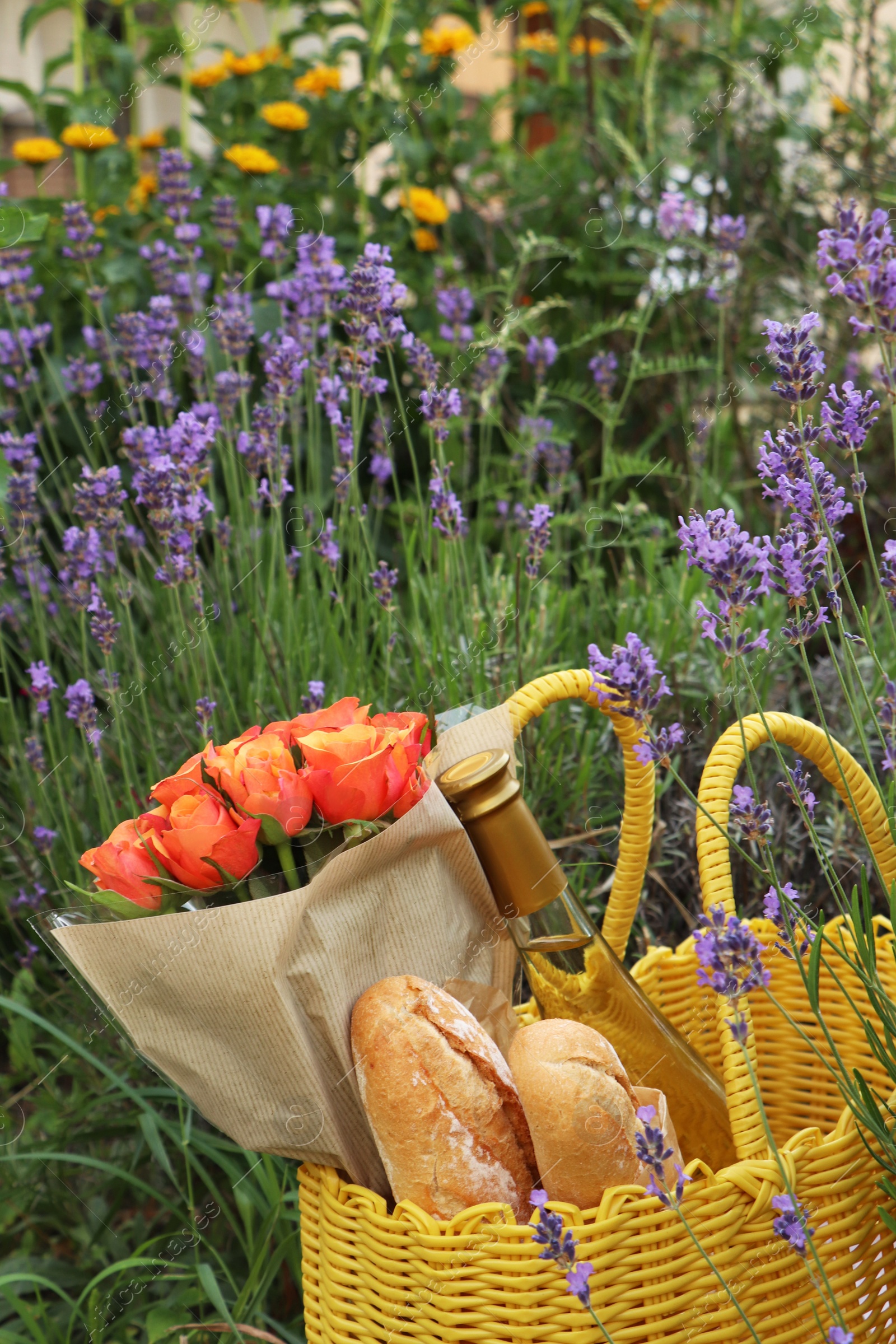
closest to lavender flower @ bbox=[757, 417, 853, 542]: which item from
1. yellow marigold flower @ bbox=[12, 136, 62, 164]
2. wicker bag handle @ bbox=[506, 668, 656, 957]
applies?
wicker bag handle @ bbox=[506, 668, 656, 957]

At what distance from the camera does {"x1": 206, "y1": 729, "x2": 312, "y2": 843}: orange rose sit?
83 cm

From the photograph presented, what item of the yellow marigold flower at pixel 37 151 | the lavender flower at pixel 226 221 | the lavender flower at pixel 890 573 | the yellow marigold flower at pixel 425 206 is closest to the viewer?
the lavender flower at pixel 890 573

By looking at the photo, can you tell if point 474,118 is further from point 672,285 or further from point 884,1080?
point 884,1080

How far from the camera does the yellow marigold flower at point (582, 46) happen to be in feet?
10.7

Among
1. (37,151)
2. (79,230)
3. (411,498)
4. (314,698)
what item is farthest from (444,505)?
(37,151)

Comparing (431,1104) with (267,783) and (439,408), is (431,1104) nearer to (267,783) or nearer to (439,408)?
(267,783)

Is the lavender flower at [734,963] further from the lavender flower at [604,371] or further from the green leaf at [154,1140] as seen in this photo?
the lavender flower at [604,371]

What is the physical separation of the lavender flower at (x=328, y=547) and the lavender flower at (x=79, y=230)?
0.79 metres

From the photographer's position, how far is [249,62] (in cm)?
274

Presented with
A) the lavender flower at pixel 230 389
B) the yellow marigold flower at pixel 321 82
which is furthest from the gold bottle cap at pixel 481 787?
the yellow marigold flower at pixel 321 82

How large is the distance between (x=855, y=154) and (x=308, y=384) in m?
2.15

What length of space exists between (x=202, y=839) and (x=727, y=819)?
1.47 ft

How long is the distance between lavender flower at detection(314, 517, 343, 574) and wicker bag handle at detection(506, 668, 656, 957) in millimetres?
444

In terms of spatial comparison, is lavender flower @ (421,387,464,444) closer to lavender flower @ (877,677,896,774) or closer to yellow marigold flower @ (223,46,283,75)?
lavender flower @ (877,677,896,774)
